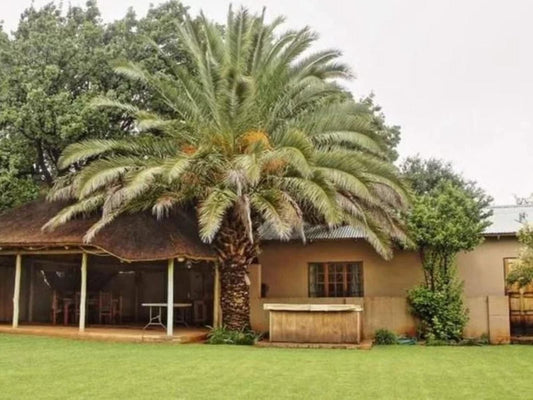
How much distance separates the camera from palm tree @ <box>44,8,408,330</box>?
15359 mm

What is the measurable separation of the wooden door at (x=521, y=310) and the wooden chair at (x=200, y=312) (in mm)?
9354

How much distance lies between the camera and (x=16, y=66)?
64.5 feet

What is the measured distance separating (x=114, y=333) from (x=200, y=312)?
5295mm

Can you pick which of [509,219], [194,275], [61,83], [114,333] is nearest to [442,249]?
[509,219]

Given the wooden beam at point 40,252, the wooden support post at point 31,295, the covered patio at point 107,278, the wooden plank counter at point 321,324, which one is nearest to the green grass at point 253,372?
the wooden plank counter at point 321,324

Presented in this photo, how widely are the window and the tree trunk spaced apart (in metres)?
3.69

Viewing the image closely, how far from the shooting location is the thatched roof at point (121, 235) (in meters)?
16.2

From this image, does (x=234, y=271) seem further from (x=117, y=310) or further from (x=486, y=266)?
(x=486, y=266)

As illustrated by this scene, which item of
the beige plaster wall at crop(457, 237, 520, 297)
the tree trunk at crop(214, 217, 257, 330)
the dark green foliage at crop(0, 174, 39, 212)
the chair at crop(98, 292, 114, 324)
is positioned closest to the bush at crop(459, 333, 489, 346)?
the beige plaster wall at crop(457, 237, 520, 297)

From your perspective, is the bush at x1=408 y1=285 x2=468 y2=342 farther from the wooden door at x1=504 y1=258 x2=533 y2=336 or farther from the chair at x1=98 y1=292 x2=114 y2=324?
the chair at x1=98 y1=292 x2=114 y2=324

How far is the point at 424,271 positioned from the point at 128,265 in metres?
10.3

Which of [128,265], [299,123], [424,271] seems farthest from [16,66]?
[424,271]

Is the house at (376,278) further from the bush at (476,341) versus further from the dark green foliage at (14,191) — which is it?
the dark green foliage at (14,191)

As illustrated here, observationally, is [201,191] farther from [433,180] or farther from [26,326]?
[433,180]
